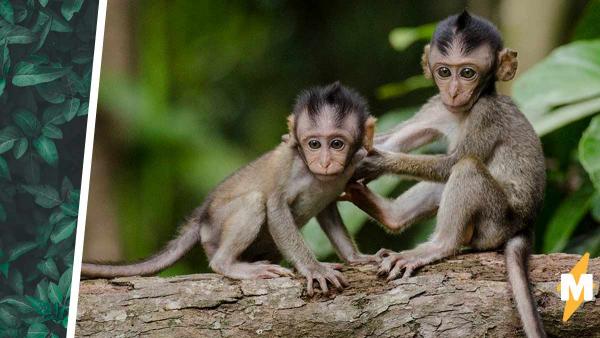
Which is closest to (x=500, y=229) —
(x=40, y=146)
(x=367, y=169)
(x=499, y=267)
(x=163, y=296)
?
(x=499, y=267)

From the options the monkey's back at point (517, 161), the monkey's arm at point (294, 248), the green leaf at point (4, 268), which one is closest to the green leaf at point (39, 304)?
the green leaf at point (4, 268)

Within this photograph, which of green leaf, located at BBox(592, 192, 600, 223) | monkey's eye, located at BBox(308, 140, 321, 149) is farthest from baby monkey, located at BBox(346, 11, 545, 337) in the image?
green leaf, located at BBox(592, 192, 600, 223)

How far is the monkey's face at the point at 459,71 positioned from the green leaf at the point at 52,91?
5.22 feet

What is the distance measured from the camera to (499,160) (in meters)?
3.92

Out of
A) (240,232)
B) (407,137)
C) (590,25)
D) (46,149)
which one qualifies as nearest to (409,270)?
(240,232)

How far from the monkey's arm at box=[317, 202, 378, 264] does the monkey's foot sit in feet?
1.15

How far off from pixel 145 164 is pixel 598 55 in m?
2.73

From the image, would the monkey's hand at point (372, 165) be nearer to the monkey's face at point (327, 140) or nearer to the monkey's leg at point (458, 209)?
the monkey's face at point (327, 140)

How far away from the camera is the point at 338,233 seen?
401 centimetres

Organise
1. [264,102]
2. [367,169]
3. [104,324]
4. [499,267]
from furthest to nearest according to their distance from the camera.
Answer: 1. [264,102]
2. [367,169]
3. [499,267]
4. [104,324]

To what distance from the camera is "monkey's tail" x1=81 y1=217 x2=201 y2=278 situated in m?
3.63

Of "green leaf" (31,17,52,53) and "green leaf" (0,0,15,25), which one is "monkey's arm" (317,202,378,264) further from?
"green leaf" (0,0,15,25)

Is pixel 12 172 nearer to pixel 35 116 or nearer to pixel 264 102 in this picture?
pixel 35 116

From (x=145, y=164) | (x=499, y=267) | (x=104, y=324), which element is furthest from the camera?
(x=145, y=164)
